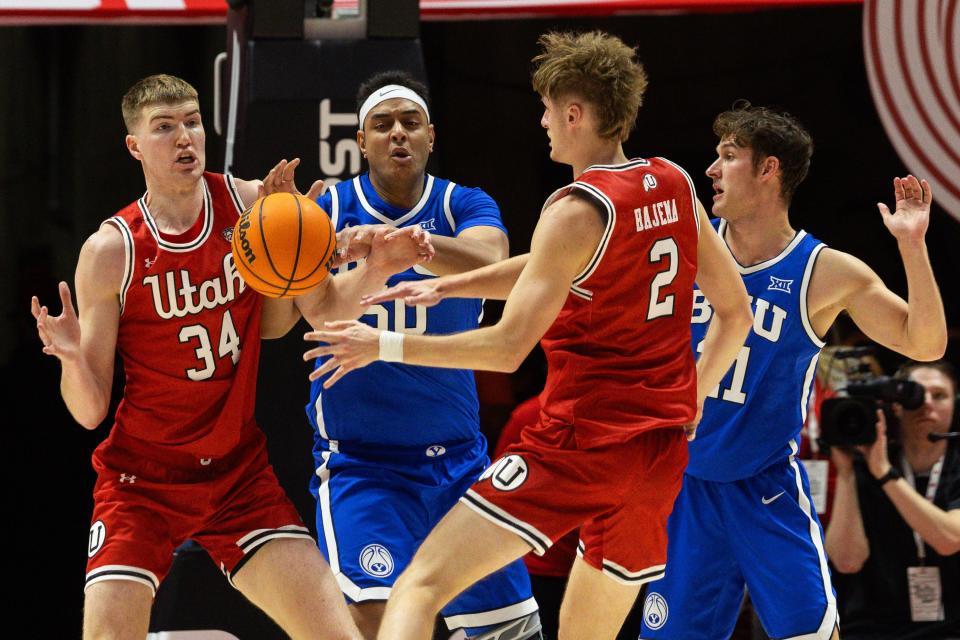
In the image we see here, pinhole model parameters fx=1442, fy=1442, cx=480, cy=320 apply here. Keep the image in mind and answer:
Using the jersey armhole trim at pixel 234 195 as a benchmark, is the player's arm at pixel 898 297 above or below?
below

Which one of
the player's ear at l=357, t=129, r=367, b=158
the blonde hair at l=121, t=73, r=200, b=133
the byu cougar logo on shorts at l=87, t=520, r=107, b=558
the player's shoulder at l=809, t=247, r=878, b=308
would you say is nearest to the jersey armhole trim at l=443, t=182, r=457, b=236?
the player's ear at l=357, t=129, r=367, b=158

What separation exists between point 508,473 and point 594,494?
26 cm

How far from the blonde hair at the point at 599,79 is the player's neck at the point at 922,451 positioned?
259 cm

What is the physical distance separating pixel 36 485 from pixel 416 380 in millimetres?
4017

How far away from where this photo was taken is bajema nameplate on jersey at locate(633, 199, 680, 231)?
167 inches

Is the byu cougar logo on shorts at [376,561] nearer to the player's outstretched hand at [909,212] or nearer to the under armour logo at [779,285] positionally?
the under armour logo at [779,285]

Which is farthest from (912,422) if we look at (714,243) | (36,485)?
(36,485)

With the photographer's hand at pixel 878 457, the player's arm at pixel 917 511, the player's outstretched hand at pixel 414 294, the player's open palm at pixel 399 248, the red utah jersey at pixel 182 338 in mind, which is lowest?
the player's arm at pixel 917 511

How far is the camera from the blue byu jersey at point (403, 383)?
5141 millimetres

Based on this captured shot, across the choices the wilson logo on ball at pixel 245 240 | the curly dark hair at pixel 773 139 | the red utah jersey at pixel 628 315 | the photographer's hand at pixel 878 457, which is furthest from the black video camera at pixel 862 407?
the wilson logo on ball at pixel 245 240

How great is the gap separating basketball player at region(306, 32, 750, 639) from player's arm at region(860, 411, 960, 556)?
5.90 feet

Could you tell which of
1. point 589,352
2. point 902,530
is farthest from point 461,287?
point 902,530

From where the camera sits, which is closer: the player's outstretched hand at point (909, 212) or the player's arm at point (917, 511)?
the player's outstretched hand at point (909, 212)

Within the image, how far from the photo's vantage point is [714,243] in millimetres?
→ 4551
